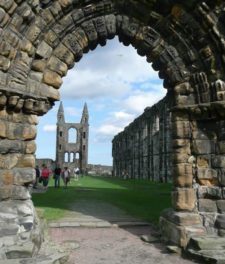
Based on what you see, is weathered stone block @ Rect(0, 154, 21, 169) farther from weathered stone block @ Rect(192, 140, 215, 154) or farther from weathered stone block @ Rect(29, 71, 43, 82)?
weathered stone block @ Rect(192, 140, 215, 154)

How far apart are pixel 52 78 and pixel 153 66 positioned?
6.89 feet

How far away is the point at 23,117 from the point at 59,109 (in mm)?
60870

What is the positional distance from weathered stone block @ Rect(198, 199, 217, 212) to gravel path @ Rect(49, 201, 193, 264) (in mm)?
1028

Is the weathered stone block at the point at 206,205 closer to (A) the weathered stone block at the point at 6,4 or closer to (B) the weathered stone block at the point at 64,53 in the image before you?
(B) the weathered stone block at the point at 64,53

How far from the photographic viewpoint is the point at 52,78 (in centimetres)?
702

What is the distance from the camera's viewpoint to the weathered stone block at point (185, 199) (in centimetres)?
723

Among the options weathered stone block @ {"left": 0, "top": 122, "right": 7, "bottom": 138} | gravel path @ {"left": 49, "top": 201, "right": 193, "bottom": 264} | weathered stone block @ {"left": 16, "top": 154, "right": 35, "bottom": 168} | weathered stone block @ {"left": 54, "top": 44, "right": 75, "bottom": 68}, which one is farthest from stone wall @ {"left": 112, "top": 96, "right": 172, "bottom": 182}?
weathered stone block @ {"left": 0, "top": 122, "right": 7, "bottom": 138}

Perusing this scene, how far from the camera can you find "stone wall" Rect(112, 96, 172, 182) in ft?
92.0

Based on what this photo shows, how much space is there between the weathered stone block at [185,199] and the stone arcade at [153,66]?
0.02m

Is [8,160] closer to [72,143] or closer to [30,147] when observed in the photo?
[30,147]

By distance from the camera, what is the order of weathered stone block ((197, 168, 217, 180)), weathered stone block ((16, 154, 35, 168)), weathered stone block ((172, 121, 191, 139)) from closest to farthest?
weathered stone block ((16, 154, 35, 168)) → weathered stone block ((197, 168, 217, 180)) → weathered stone block ((172, 121, 191, 139))

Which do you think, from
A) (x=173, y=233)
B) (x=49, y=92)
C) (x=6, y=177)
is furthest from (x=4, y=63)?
(x=173, y=233)

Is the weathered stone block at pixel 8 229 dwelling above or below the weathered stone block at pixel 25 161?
below

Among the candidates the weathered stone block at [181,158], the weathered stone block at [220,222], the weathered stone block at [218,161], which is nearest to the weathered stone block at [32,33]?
the weathered stone block at [181,158]
